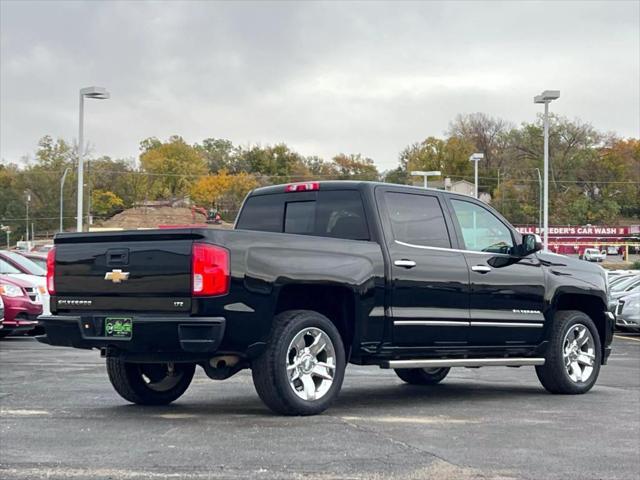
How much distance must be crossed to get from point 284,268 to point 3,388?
3475 mm

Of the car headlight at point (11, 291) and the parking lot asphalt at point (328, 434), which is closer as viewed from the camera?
the parking lot asphalt at point (328, 434)

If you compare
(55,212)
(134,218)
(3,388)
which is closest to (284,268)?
(3,388)

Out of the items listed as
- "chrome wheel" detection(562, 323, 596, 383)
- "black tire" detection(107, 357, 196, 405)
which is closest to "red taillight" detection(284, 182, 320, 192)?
"black tire" detection(107, 357, 196, 405)

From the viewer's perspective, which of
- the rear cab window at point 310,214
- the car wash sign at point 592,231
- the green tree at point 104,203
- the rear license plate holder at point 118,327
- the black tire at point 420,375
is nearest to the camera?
the rear license plate holder at point 118,327

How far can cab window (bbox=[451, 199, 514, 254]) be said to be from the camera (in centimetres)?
905

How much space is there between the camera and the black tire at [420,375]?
1023cm

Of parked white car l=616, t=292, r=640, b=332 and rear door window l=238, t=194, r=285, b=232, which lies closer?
rear door window l=238, t=194, r=285, b=232

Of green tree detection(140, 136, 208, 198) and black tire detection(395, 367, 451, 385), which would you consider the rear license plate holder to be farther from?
green tree detection(140, 136, 208, 198)

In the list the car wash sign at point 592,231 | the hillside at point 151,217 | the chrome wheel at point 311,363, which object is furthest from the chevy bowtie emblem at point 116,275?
the car wash sign at point 592,231

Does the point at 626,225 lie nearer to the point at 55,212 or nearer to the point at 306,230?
the point at 55,212

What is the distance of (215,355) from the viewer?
7.12 meters

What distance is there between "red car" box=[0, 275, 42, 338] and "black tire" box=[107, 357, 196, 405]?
874 cm

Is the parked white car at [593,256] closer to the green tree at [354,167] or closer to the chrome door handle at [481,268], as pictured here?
the green tree at [354,167]

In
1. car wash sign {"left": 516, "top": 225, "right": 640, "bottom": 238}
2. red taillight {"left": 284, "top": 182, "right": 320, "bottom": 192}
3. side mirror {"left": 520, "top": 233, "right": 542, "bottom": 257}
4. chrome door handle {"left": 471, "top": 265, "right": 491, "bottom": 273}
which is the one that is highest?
car wash sign {"left": 516, "top": 225, "right": 640, "bottom": 238}
